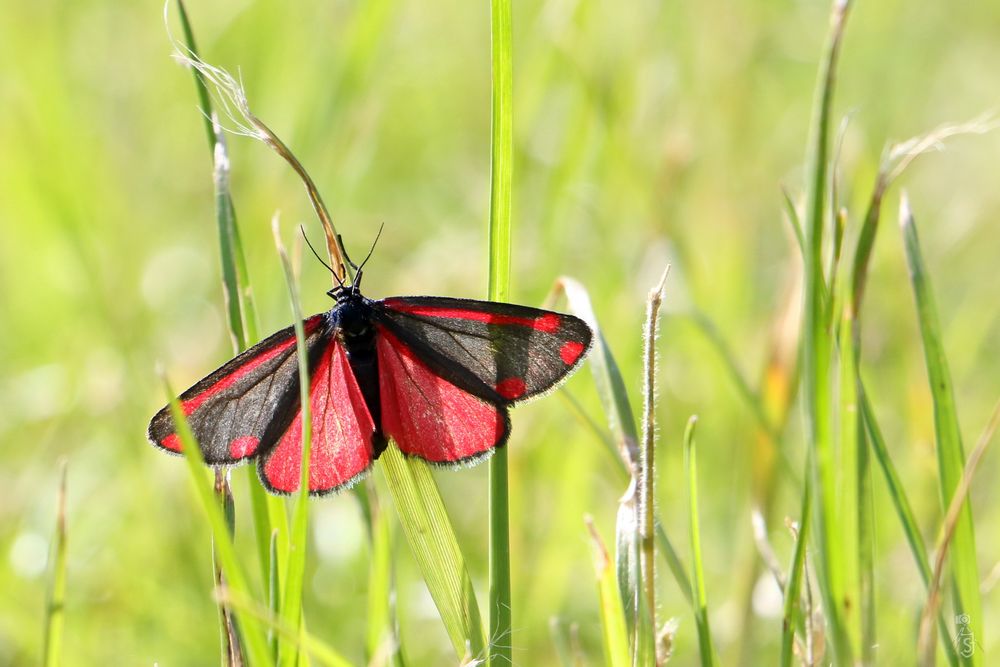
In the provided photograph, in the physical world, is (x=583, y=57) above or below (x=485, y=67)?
below

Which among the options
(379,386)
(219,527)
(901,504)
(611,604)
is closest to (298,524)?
(219,527)

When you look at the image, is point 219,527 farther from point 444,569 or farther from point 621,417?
point 621,417

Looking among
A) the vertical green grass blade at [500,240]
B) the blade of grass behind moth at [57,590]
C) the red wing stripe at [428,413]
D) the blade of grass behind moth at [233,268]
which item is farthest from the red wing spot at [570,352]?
the blade of grass behind moth at [57,590]

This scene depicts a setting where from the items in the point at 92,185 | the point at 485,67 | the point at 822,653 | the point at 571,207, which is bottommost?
the point at 822,653

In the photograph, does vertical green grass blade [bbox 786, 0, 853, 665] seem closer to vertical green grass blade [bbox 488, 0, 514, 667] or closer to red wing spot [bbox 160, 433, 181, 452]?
vertical green grass blade [bbox 488, 0, 514, 667]

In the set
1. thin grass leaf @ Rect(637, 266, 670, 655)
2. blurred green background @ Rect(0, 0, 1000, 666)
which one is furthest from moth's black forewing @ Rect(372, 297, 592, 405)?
blurred green background @ Rect(0, 0, 1000, 666)

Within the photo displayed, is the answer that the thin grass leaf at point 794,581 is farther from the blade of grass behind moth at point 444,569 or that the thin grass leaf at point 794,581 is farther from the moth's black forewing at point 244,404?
the moth's black forewing at point 244,404

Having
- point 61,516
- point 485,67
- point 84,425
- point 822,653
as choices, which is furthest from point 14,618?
point 485,67

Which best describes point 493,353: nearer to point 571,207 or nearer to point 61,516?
point 61,516
